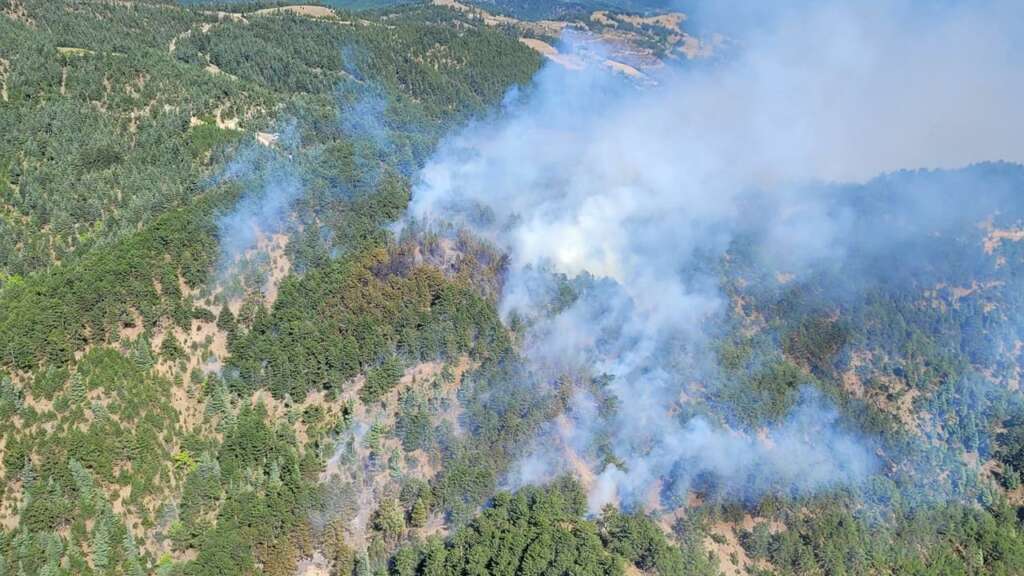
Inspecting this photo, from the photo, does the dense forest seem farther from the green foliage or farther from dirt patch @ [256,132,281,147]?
dirt patch @ [256,132,281,147]

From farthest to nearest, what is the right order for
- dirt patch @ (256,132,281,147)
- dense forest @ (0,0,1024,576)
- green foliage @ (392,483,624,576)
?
dirt patch @ (256,132,281,147) < dense forest @ (0,0,1024,576) < green foliage @ (392,483,624,576)

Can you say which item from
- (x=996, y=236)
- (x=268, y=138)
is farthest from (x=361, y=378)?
(x=996, y=236)

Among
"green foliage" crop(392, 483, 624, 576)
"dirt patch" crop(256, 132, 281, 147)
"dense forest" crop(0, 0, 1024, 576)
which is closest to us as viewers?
"green foliage" crop(392, 483, 624, 576)

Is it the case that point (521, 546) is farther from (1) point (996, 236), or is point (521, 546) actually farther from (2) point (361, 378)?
(1) point (996, 236)

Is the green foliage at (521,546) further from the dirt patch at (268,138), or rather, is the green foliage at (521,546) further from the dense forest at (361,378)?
the dirt patch at (268,138)

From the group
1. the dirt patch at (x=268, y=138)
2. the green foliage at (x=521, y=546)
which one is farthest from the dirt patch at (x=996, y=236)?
the dirt patch at (x=268, y=138)

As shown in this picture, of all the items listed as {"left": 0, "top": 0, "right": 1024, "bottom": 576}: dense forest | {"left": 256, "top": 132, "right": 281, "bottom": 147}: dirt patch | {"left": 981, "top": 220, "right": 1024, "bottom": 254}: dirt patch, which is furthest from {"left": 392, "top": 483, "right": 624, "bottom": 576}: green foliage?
{"left": 981, "top": 220, "right": 1024, "bottom": 254}: dirt patch

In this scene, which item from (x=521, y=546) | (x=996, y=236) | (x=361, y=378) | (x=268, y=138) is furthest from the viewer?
(x=268, y=138)

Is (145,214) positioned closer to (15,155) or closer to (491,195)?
(15,155)

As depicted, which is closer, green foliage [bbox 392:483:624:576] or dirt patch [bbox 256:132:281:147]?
green foliage [bbox 392:483:624:576]
